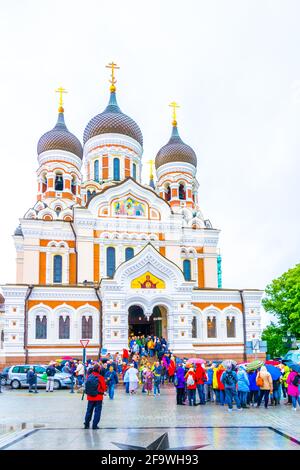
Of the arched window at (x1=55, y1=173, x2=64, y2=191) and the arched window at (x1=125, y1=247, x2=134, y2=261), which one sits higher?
the arched window at (x1=55, y1=173, x2=64, y2=191)

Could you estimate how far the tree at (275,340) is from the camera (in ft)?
151

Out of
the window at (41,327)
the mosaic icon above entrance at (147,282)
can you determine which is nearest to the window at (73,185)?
the mosaic icon above entrance at (147,282)

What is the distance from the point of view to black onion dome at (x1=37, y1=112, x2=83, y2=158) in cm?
4484

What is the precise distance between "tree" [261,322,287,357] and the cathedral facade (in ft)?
28.3

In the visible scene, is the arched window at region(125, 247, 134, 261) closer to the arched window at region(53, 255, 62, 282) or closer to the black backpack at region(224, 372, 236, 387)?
the arched window at region(53, 255, 62, 282)

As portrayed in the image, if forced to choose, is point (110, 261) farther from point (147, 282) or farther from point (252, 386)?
point (252, 386)

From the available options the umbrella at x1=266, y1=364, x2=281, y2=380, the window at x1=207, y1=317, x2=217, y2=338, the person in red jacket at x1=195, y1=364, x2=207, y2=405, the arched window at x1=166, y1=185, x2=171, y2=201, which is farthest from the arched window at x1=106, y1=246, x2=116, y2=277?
the umbrella at x1=266, y1=364, x2=281, y2=380

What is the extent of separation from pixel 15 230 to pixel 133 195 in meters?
10.6

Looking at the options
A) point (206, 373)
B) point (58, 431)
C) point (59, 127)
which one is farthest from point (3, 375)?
point (59, 127)

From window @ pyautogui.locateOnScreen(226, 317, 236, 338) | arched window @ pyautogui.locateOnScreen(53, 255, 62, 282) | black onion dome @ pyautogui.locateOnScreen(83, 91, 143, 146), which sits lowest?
window @ pyautogui.locateOnScreen(226, 317, 236, 338)

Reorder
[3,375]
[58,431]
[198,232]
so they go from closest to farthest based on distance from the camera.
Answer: [58,431], [3,375], [198,232]

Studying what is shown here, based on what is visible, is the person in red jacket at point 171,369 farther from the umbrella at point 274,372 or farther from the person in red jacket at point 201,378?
the umbrella at point 274,372
